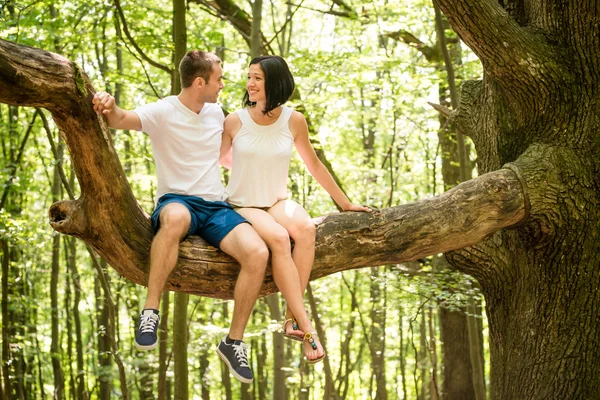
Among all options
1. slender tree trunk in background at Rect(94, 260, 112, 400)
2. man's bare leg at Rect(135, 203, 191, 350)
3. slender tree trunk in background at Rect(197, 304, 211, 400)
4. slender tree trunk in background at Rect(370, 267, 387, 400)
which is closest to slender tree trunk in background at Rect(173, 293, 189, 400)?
man's bare leg at Rect(135, 203, 191, 350)

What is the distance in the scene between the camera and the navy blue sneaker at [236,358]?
12.9ft

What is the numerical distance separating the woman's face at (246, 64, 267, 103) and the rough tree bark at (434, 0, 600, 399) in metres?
1.38

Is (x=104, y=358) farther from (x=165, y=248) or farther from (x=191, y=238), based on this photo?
(x=165, y=248)

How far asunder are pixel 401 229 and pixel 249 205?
0.97 metres

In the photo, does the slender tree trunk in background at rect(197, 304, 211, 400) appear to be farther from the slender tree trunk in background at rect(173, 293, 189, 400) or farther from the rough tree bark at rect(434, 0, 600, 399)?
the rough tree bark at rect(434, 0, 600, 399)

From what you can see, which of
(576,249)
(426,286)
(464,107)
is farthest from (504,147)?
(426,286)

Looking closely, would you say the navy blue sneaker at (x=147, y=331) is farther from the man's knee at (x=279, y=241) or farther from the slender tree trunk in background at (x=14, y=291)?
the slender tree trunk in background at (x=14, y=291)

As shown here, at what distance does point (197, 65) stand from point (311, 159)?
96 cm

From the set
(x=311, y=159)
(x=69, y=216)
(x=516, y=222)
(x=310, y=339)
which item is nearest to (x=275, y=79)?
(x=311, y=159)

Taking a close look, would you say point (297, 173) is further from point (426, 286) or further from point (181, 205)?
point (181, 205)

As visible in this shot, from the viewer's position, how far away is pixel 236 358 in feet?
13.0

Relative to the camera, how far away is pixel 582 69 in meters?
4.91

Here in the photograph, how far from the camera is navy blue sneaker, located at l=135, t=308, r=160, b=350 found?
12.2 ft

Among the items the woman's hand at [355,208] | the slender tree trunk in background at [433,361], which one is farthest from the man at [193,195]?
the slender tree trunk in background at [433,361]
